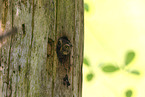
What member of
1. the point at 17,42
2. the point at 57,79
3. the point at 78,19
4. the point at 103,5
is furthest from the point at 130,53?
the point at 103,5

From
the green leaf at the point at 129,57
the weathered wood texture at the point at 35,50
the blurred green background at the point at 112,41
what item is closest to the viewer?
the weathered wood texture at the point at 35,50

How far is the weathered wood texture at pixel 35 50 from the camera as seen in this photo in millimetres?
886

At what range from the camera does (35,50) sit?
909mm

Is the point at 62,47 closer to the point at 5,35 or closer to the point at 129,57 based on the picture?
the point at 5,35

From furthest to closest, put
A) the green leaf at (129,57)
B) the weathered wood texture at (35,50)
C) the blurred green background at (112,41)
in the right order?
1. the blurred green background at (112,41)
2. the green leaf at (129,57)
3. the weathered wood texture at (35,50)

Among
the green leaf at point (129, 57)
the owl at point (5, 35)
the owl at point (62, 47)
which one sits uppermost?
the owl at point (5, 35)

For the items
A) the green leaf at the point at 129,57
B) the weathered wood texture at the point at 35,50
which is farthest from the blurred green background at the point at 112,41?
the weathered wood texture at the point at 35,50

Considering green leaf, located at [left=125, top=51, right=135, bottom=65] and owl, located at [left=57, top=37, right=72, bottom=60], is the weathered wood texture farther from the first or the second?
green leaf, located at [left=125, top=51, right=135, bottom=65]

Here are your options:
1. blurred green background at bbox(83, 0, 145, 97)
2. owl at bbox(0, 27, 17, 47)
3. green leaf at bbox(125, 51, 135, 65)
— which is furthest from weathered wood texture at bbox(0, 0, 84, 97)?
blurred green background at bbox(83, 0, 145, 97)

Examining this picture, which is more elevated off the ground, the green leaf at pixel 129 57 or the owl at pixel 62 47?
the owl at pixel 62 47

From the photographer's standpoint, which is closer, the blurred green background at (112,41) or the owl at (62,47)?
the owl at (62,47)

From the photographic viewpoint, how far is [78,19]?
3.53ft

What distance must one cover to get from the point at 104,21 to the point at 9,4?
119 inches

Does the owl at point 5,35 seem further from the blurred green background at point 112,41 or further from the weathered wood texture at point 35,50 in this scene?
the blurred green background at point 112,41
